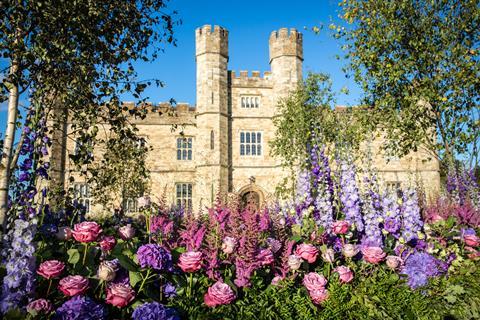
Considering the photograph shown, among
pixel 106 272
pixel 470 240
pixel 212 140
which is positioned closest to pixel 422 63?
pixel 470 240

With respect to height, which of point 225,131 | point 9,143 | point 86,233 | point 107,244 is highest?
point 225,131

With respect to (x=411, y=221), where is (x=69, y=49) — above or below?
above

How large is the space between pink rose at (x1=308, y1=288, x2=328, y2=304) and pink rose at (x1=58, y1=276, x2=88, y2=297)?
72.7 inches

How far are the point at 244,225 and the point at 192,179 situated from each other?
18.2m

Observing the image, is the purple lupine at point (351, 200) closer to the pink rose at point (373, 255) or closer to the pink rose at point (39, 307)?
the pink rose at point (373, 255)

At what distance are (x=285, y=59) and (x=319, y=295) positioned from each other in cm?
2035

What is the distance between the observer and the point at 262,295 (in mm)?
3105

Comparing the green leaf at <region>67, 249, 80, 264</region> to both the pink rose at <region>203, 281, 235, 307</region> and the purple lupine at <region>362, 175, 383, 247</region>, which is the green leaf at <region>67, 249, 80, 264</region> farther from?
the purple lupine at <region>362, 175, 383, 247</region>

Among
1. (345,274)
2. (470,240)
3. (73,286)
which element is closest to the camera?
(73,286)

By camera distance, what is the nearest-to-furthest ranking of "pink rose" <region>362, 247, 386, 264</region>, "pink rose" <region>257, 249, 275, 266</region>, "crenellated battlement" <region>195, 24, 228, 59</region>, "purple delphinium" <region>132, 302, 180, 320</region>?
"purple delphinium" <region>132, 302, 180, 320</region> → "pink rose" <region>257, 249, 275, 266</region> → "pink rose" <region>362, 247, 386, 264</region> → "crenellated battlement" <region>195, 24, 228, 59</region>

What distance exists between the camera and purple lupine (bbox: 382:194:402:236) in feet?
13.7

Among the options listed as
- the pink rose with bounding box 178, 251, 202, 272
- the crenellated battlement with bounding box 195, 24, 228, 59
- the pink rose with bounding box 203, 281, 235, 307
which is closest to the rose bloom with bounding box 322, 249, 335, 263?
the pink rose with bounding box 203, 281, 235, 307

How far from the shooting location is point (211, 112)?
68.4 feet

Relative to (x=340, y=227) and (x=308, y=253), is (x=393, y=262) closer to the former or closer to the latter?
(x=340, y=227)
